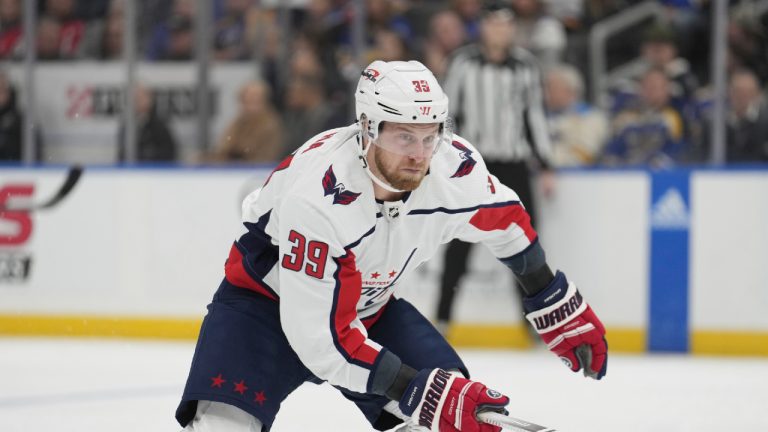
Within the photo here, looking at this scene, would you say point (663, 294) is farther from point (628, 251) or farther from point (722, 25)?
point (722, 25)

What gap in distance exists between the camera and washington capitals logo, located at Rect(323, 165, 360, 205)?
9.66 feet

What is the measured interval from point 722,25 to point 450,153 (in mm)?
3874

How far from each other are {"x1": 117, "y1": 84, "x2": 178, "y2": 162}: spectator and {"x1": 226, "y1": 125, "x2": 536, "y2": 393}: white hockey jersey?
12.9 feet

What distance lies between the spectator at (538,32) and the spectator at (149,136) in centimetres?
210

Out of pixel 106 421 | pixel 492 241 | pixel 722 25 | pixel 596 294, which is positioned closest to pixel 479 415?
pixel 492 241

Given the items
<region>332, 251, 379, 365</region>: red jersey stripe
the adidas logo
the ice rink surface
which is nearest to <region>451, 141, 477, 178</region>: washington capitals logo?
<region>332, 251, 379, 365</region>: red jersey stripe

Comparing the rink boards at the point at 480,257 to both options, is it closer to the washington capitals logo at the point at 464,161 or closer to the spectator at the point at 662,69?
the spectator at the point at 662,69

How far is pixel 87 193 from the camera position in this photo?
6934 millimetres

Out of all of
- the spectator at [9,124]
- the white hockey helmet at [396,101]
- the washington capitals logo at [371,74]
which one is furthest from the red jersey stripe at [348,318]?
the spectator at [9,124]

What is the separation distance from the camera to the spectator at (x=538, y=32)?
7.38 m

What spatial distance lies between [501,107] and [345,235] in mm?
3519

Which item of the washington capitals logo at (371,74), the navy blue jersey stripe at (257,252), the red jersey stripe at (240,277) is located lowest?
the red jersey stripe at (240,277)

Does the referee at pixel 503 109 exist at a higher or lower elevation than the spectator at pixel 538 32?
lower

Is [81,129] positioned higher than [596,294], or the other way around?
[81,129]
